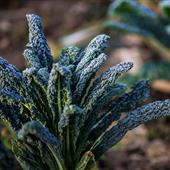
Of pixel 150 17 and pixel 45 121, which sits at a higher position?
pixel 150 17

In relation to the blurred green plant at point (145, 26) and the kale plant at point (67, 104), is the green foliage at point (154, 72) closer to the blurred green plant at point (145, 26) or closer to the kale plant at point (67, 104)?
the blurred green plant at point (145, 26)

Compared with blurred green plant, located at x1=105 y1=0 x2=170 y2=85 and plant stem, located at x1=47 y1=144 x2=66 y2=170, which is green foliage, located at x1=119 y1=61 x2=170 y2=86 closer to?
blurred green plant, located at x1=105 y1=0 x2=170 y2=85

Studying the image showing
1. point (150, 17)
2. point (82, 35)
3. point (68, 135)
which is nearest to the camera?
point (68, 135)

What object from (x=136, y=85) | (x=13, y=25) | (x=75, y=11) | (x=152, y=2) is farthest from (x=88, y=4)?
(x=136, y=85)

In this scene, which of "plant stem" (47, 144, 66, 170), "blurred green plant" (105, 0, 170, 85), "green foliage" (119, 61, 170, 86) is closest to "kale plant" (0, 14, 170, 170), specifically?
"plant stem" (47, 144, 66, 170)

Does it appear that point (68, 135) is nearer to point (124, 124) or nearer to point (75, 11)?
point (124, 124)

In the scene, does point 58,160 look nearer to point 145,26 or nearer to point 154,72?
point 154,72
